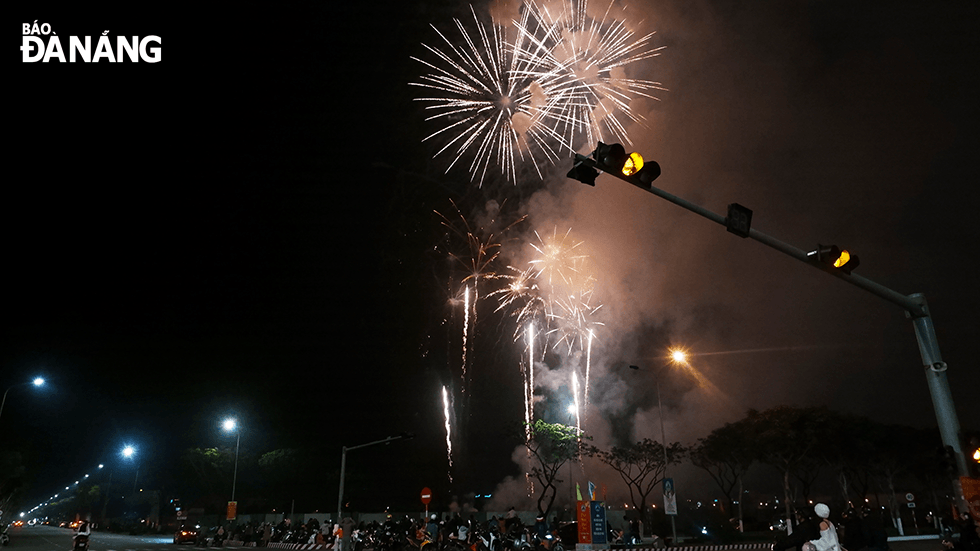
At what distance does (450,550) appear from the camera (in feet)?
76.2

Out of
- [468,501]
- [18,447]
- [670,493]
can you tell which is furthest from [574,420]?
[18,447]

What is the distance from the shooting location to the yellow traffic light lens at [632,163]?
8.48 metres

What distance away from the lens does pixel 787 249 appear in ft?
31.8

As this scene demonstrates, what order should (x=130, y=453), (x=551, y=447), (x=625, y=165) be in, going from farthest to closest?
(x=130, y=453), (x=551, y=447), (x=625, y=165)

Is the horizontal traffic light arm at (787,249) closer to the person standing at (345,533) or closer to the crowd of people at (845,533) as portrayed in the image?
the crowd of people at (845,533)

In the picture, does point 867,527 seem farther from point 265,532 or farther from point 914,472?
point 914,472

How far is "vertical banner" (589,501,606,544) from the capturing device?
19.8 metres

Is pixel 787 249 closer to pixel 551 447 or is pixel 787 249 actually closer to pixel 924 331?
pixel 924 331

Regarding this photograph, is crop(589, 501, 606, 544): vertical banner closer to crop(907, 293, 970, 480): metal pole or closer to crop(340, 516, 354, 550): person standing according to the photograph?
crop(907, 293, 970, 480): metal pole

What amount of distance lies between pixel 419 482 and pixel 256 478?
17751 millimetres

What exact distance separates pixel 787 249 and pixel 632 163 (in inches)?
125

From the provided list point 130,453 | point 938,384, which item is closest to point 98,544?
point 130,453

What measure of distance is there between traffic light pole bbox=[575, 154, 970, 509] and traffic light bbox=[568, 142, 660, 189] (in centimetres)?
61

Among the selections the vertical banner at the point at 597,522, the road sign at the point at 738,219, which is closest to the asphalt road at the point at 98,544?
the vertical banner at the point at 597,522
